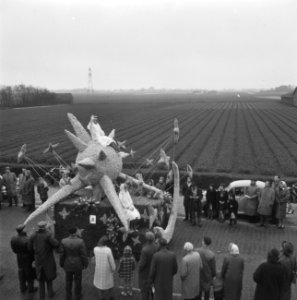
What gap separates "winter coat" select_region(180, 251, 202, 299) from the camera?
7.31 m

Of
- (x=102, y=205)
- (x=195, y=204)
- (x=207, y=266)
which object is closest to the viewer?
(x=207, y=266)

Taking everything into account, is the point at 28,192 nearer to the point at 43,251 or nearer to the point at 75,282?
the point at 43,251

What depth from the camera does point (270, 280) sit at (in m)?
6.82

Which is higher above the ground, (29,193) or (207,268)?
(207,268)

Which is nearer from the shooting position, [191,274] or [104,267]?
[191,274]

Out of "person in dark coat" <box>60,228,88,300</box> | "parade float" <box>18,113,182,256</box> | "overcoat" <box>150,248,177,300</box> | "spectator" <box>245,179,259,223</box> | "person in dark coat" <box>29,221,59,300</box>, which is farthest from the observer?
"spectator" <box>245,179,259,223</box>

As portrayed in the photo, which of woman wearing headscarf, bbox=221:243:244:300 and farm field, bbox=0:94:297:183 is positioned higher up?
woman wearing headscarf, bbox=221:243:244:300

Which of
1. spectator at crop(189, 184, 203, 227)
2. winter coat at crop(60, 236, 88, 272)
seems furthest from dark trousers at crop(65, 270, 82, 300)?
spectator at crop(189, 184, 203, 227)

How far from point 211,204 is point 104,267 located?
6.80 metres

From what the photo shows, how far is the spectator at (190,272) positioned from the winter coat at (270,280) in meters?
1.07

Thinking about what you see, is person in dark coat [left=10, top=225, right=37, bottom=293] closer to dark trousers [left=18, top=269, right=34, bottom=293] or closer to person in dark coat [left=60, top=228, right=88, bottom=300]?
dark trousers [left=18, top=269, right=34, bottom=293]

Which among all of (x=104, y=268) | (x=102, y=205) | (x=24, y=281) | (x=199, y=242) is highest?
(x=102, y=205)

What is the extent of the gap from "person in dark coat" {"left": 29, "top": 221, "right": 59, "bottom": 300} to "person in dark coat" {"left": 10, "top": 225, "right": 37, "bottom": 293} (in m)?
0.20

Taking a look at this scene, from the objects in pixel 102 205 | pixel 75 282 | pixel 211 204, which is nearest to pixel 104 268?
pixel 75 282
